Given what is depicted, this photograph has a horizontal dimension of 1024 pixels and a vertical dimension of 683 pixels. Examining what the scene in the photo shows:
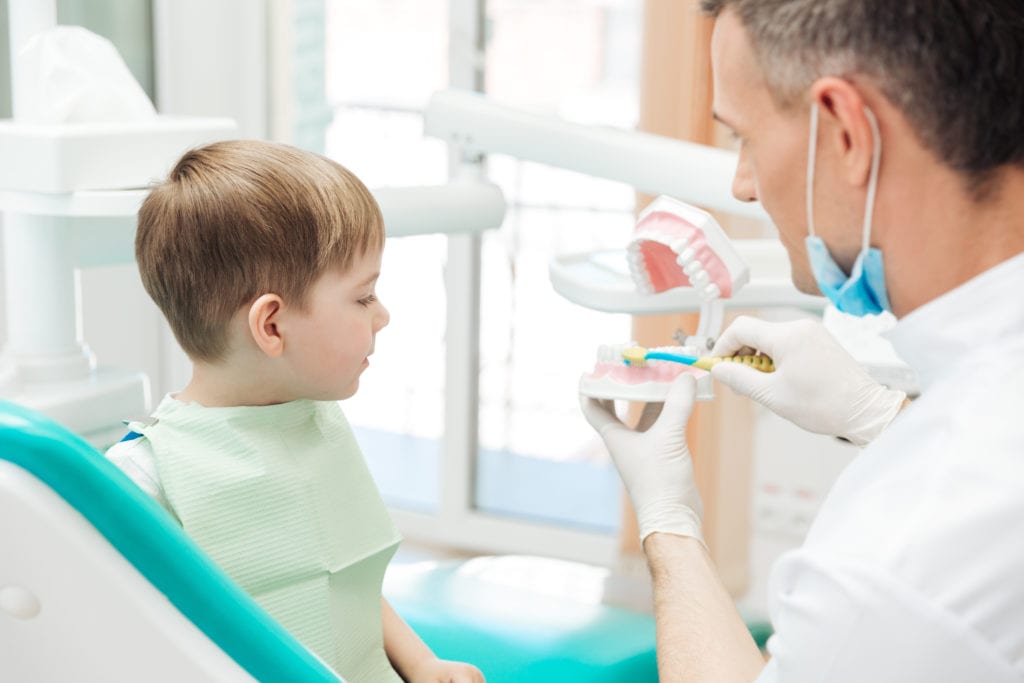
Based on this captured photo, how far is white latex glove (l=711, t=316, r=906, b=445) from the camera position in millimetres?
1458

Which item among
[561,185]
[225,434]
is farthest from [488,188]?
[561,185]

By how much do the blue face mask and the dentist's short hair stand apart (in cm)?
5

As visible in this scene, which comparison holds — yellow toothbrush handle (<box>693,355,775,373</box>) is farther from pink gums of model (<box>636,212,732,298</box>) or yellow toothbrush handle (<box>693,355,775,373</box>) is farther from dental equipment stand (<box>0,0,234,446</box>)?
dental equipment stand (<box>0,0,234,446</box>)

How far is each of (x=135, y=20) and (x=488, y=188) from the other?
6.02 ft

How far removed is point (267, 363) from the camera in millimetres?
1246

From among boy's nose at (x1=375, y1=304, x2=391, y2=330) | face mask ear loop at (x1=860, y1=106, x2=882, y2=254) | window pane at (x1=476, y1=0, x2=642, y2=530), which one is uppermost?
face mask ear loop at (x1=860, y1=106, x2=882, y2=254)

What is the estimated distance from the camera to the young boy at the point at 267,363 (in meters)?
1.19

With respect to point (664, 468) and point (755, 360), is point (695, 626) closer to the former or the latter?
point (664, 468)

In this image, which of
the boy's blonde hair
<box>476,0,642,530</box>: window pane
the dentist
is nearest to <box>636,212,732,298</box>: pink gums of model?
the dentist

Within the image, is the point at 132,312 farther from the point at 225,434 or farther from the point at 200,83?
the point at 225,434

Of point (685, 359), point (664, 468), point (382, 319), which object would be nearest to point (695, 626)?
point (664, 468)

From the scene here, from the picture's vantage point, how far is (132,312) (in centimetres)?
332

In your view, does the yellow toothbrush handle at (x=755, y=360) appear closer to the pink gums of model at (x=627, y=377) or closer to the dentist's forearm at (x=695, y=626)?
the pink gums of model at (x=627, y=377)

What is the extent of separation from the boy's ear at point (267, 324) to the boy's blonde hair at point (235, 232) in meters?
0.01
